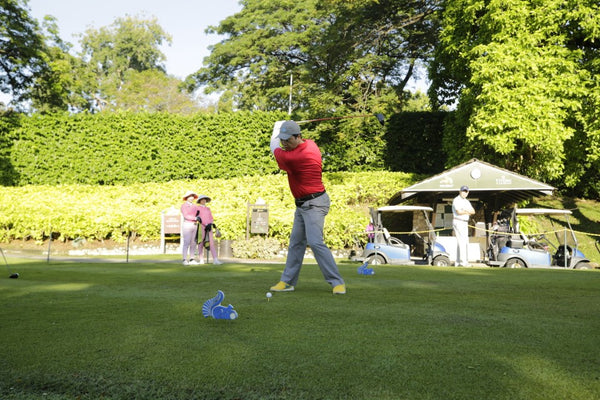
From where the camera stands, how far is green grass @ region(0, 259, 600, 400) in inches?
111

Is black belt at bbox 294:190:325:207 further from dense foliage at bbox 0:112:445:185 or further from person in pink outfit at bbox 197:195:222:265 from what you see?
dense foliage at bbox 0:112:445:185

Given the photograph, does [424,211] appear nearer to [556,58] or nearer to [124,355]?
[556,58]

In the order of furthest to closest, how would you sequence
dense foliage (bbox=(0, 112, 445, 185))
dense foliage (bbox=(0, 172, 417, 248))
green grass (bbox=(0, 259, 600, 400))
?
dense foliage (bbox=(0, 112, 445, 185))
dense foliage (bbox=(0, 172, 417, 248))
green grass (bbox=(0, 259, 600, 400))

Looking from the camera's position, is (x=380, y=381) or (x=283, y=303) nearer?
(x=380, y=381)

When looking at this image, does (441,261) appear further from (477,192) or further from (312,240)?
(312,240)

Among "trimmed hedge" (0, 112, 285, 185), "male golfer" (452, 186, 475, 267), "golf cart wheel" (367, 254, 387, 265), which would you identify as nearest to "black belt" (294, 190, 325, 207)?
"male golfer" (452, 186, 475, 267)

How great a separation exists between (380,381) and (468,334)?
141 centimetres

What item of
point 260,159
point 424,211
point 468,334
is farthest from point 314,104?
point 468,334

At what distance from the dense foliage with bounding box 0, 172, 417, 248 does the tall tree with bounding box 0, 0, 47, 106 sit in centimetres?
775

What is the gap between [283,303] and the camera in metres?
5.62

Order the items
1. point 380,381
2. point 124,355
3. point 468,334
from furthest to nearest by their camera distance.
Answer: point 468,334 → point 124,355 → point 380,381

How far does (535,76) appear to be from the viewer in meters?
16.7

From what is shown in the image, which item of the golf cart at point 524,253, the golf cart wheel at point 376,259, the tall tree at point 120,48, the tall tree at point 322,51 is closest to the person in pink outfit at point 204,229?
the golf cart wheel at point 376,259

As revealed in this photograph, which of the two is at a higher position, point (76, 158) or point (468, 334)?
point (76, 158)
